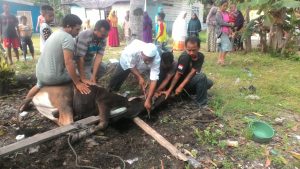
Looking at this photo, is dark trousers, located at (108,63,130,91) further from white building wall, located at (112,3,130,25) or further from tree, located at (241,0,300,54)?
white building wall, located at (112,3,130,25)

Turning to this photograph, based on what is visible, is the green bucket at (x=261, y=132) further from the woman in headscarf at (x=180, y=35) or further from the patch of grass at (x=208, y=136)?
the woman in headscarf at (x=180, y=35)

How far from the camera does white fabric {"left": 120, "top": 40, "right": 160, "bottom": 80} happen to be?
14.4ft

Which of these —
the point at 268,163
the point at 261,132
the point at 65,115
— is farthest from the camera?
the point at 65,115

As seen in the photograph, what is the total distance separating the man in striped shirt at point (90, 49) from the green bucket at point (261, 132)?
239 centimetres

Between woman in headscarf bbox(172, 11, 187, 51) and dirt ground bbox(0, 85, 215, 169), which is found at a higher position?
woman in headscarf bbox(172, 11, 187, 51)

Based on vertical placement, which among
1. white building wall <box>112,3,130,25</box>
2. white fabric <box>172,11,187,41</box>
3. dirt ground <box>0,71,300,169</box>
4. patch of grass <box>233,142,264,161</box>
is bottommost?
patch of grass <box>233,142,264,161</box>

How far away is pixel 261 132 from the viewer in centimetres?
382

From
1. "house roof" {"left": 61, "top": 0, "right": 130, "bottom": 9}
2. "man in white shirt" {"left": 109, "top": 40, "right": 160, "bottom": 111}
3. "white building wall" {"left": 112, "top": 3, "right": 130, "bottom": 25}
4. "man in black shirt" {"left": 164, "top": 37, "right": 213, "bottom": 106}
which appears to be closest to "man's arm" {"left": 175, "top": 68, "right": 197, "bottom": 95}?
"man in black shirt" {"left": 164, "top": 37, "right": 213, "bottom": 106}

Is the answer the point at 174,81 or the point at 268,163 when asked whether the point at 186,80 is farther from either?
the point at 268,163

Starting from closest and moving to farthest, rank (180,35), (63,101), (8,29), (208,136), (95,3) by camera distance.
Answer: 1. (208,136)
2. (63,101)
3. (8,29)
4. (180,35)
5. (95,3)

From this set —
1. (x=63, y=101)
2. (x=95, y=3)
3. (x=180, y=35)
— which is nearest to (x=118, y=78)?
(x=63, y=101)

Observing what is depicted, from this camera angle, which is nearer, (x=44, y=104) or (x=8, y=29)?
(x=44, y=104)

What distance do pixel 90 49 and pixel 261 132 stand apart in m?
2.95

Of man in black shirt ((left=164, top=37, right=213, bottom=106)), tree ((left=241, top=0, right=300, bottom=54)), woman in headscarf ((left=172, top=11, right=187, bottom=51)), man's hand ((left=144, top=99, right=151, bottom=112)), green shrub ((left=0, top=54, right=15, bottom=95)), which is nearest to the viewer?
man's hand ((left=144, top=99, right=151, bottom=112))
